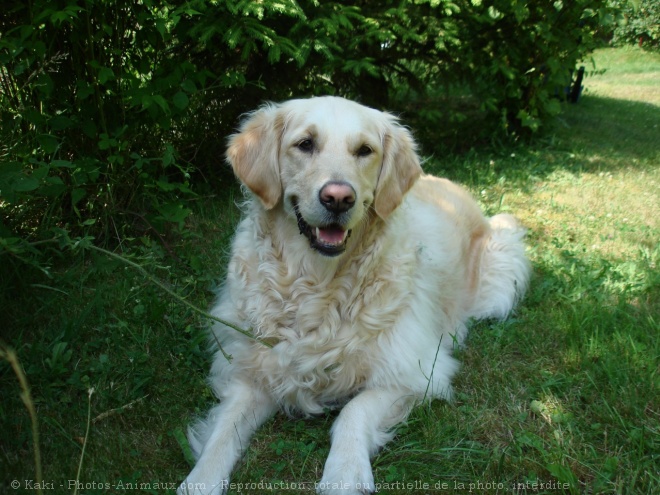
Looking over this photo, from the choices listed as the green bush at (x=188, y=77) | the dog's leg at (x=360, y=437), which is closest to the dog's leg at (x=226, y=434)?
the dog's leg at (x=360, y=437)

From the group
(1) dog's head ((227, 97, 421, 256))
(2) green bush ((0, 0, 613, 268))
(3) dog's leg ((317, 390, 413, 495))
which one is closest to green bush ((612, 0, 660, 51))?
(2) green bush ((0, 0, 613, 268))

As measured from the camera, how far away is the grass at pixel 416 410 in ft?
6.64

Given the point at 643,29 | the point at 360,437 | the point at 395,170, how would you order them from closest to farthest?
1. the point at 360,437
2. the point at 395,170
3. the point at 643,29

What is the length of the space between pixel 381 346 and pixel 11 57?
2.30m

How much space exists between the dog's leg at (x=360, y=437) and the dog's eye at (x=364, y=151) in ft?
3.44

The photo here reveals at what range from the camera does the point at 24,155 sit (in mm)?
3154

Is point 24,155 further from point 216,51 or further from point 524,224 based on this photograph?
point 524,224

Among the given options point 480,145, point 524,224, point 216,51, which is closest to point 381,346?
point 524,224

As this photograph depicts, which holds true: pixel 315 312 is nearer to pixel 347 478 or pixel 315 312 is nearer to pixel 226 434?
pixel 226 434

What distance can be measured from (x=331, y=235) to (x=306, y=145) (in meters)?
0.42

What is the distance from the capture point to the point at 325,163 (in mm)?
2355

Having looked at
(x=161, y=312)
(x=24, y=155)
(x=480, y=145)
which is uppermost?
(x=24, y=155)

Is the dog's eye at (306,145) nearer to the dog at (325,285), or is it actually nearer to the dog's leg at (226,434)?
the dog at (325,285)

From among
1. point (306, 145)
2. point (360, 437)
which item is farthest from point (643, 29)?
point (360, 437)
